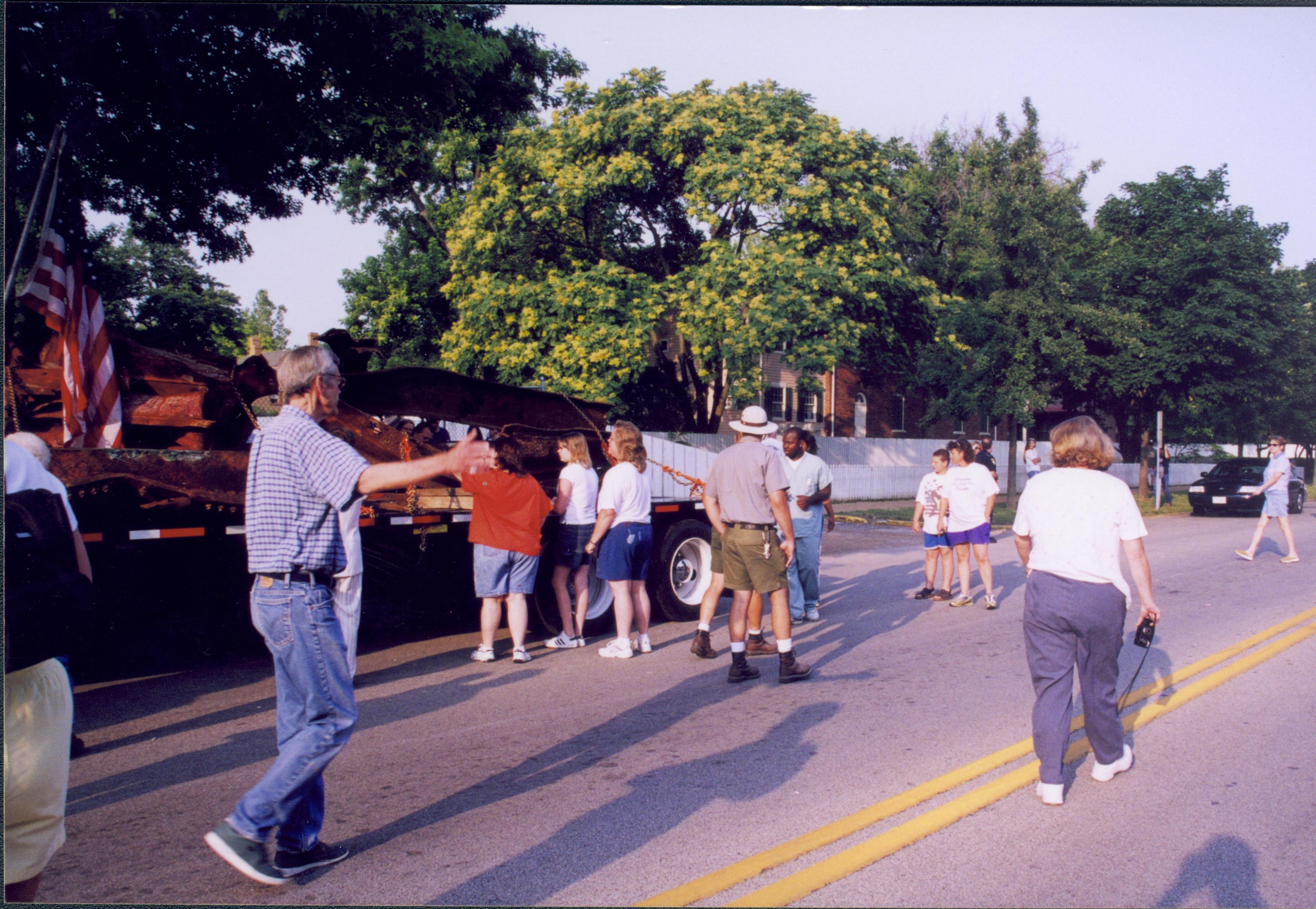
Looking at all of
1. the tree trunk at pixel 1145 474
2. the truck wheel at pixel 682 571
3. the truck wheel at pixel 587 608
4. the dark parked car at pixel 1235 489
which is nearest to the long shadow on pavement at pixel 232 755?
the truck wheel at pixel 587 608

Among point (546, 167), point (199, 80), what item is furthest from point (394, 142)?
point (546, 167)

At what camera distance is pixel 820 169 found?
2312cm

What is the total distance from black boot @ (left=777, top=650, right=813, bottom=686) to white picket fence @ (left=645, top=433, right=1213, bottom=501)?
13.7 m

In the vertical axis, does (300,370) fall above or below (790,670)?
above

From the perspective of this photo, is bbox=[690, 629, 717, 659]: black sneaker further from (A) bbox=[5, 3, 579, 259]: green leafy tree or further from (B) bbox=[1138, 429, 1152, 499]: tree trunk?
(B) bbox=[1138, 429, 1152, 499]: tree trunk

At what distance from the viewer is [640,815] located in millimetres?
4359

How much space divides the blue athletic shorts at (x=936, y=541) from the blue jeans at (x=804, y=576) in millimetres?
1626

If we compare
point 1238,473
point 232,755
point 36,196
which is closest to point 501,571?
point 232,755

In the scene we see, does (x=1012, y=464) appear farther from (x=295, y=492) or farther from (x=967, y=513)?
(x=295, y=492)

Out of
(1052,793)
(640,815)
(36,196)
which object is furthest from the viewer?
(36,196)

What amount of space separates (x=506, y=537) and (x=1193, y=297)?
2778 centimetres

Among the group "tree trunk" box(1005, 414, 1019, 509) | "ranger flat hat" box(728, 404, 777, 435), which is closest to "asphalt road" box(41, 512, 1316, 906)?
"ranger flat hat" box(728, 404, 777, 435)

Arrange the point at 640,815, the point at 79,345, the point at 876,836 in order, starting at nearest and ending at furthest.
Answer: the point at 876,836 < the point at 640,815 < the point at 79,345

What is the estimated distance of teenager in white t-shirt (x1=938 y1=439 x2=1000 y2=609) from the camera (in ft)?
33.2
